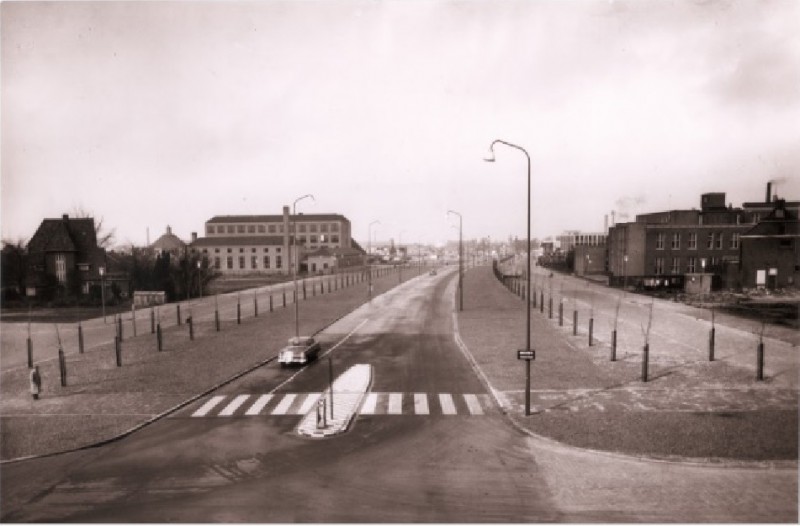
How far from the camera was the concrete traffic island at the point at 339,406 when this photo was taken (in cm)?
1603

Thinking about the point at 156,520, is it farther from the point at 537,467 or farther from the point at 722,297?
the point at 722,297

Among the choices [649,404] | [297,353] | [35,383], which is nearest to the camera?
[649,404]

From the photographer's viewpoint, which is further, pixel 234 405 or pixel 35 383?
pixel 35 383

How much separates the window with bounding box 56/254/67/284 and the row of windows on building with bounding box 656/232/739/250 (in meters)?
71.5

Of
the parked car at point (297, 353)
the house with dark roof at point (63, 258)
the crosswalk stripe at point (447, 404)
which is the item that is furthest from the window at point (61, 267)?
the crosswalk stripe at point (447, 404)

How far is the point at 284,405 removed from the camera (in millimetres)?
18828

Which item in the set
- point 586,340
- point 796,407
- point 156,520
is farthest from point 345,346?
point 796,407

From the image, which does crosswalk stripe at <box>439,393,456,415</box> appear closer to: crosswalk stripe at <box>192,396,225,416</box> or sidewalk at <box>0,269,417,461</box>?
crosswalk stripe at <box>192,396,225,416</box>

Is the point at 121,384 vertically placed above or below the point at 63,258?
below

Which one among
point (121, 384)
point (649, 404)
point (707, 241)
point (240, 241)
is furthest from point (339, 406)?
point (240, 241)

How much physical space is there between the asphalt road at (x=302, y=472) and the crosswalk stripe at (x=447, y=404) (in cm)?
7

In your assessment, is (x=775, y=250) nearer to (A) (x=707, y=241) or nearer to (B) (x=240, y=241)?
(A) (x=707, y=241)

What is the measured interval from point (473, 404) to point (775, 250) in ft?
167

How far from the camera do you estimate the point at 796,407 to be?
1750 cm
